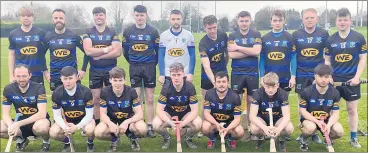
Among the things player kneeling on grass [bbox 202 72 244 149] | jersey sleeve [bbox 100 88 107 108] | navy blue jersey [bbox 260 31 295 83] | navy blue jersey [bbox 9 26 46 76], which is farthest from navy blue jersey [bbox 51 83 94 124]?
navy blue jersey [bbox 260 31 295 83]

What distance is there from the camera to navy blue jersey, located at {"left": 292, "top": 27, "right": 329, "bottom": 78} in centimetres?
566

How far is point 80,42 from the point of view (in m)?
6.13

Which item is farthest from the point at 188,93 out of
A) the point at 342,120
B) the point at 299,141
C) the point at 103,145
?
the point at 342,120

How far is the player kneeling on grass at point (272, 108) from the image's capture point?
16.8 feet

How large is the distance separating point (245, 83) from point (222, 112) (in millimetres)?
725

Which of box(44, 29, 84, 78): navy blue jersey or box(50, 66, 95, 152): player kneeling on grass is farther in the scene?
box(44, 29, 84, 78): navy blue jersey

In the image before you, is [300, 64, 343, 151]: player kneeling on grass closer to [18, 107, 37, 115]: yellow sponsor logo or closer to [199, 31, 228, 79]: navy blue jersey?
[199, 31, 228, 79]: navy blue jersey

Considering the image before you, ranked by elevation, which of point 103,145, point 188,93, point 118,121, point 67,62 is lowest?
point 103,145

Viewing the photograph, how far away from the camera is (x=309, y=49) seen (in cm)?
568

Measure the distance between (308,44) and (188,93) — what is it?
1.82m

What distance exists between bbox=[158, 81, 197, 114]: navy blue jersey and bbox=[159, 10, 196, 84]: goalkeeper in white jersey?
522 millimetres

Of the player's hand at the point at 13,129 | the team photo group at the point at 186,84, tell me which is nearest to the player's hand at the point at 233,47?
the team photo group at the point at 186,84

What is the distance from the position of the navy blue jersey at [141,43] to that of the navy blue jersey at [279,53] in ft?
5.48

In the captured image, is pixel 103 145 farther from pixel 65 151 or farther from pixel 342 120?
pixel 342 120
